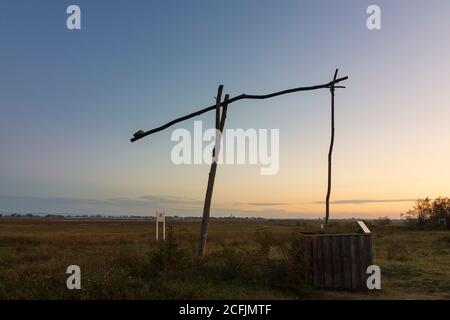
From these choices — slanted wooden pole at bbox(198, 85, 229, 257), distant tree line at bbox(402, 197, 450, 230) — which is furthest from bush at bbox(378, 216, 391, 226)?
slanted wooden pole at bbox(198, 85, 229, 257)

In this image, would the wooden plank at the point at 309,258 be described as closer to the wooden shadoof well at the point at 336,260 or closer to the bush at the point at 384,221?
the wooden shadoof well at the point at 336,260

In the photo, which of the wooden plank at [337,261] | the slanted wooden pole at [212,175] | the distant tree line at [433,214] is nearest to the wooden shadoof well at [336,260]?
the wooden plank at [337,261]

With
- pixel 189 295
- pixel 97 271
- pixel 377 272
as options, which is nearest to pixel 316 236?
pixel 377 272

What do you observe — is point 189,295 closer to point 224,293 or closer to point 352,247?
point 224,293

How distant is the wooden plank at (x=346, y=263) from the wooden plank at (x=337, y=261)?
9cm

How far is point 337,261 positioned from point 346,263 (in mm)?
241

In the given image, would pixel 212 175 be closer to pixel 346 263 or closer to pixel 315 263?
pixel 315 263

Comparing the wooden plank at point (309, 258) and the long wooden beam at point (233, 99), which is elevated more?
the long wooden beam at point (233, 99)

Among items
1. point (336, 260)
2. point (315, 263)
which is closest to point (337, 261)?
point (336, 260)

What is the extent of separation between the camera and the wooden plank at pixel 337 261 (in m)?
12.2

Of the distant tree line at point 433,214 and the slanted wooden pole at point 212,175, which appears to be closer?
the slanted wooden pole at point 212,175

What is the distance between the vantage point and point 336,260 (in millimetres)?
12211

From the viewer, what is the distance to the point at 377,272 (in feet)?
39.5
